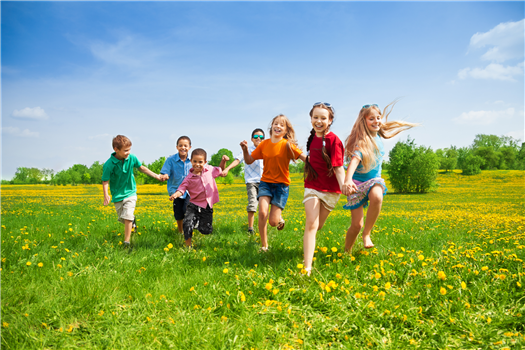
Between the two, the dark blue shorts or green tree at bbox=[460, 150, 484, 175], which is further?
green tree at bbox=[460, 150, 484, 175]

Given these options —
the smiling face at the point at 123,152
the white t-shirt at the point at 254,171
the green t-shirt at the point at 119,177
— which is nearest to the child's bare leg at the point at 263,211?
the white t-shirt at the point at 254,171

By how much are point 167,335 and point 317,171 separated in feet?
8.26

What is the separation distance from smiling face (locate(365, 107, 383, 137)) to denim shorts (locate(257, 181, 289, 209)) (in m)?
1.57

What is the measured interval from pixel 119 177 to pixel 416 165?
34725 millimetres

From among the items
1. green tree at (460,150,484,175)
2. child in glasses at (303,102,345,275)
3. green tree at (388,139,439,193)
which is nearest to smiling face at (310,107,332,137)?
child in glasses at (303,102,345,275)

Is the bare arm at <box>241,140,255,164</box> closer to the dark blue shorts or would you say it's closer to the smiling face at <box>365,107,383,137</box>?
the dark blue shorts

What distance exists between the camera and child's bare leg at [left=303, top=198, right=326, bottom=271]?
3.67 metres

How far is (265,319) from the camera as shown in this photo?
8.98 ft

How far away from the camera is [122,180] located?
5566 mm

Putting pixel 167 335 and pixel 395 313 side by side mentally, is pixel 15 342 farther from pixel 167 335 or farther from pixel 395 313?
pixel 395 313

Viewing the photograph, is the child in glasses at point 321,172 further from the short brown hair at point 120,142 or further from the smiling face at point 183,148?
the short brown hair at point 120,142

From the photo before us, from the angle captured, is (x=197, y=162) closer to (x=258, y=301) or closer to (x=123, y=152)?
(x=123, y=152)

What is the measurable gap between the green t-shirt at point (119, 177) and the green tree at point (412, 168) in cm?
3410

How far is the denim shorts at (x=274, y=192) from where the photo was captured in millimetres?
4832
